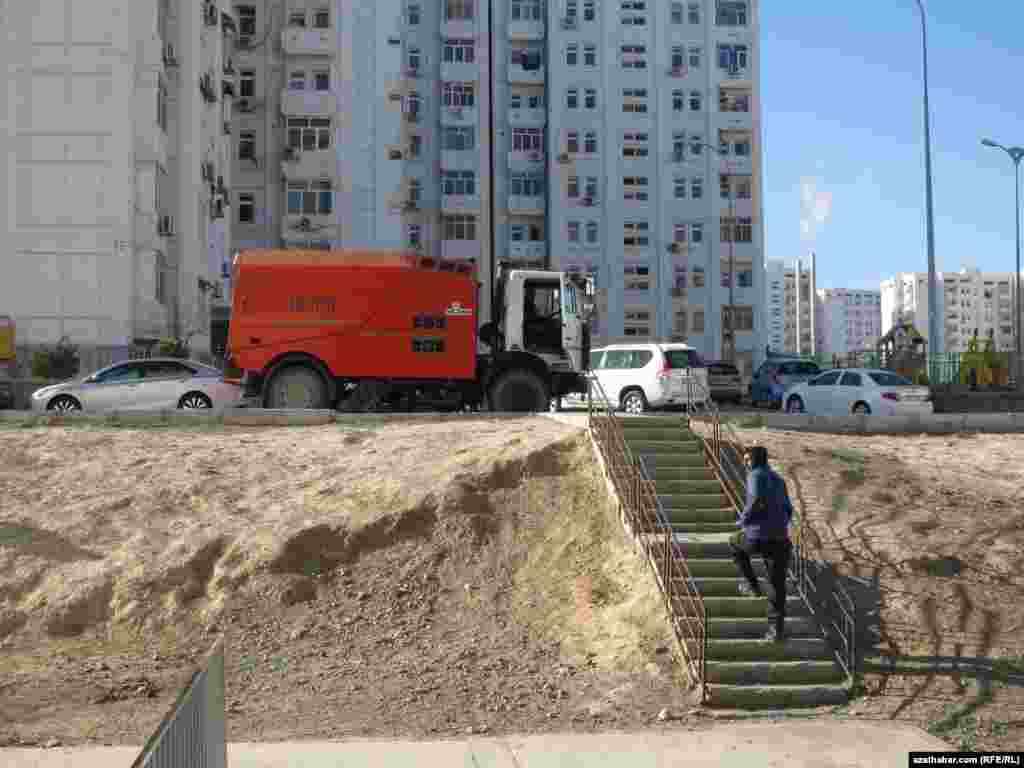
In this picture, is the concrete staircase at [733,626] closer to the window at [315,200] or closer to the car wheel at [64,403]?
the car wheel at [64,403]

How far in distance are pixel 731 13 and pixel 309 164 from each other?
96.9ft

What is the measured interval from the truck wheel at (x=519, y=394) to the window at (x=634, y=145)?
152ft

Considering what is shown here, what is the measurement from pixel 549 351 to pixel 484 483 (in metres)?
7.04

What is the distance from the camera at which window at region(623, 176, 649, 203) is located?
64750 millimetres

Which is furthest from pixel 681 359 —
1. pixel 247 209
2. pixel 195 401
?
pixel 247 209

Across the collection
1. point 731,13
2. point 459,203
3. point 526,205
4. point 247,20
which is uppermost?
point 731,13

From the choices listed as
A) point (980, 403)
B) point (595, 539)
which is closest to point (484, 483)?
point (595, 539)

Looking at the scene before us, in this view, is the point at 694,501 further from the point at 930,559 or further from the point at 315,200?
the point at 315,200

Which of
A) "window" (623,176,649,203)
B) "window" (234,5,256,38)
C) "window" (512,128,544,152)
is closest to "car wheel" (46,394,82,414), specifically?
"window" (234,5,256,38)

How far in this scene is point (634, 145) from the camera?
213ft

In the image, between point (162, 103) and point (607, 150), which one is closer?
point (162, 103)

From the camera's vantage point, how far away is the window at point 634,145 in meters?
64.9

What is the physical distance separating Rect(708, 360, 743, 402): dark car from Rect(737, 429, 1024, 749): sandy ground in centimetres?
1477

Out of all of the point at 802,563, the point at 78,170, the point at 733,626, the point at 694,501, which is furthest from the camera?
the point at 78,170
